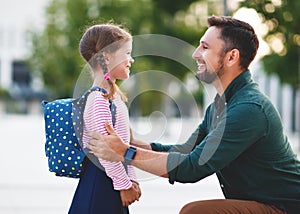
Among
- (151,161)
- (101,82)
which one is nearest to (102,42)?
(101,82)

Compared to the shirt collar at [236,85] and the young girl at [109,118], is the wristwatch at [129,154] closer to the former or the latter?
the young girl at [109,118]

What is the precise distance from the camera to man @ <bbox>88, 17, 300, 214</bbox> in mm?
3359

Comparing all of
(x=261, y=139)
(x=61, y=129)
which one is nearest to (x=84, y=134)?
(x=61, y=129)

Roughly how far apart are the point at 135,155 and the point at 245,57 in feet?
2.67

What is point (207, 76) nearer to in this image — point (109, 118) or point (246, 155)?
point (246, 155)

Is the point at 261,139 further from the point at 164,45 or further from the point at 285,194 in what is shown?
the point at 164,45

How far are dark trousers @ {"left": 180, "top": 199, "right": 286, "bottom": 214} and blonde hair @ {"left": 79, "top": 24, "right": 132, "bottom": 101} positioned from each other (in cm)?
73

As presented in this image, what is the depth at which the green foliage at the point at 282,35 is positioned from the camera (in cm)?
1063

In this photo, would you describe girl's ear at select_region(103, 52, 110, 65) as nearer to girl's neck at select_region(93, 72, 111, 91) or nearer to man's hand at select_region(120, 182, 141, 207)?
girl's neck at select_region(93, 72, 111, 91)

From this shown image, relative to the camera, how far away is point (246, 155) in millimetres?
3537

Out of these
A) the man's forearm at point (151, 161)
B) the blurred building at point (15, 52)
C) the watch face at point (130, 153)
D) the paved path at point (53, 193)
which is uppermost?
the watch face at point (130, 153)

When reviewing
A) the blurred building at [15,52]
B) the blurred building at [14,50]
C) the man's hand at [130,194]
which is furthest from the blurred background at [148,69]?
the blurred building at [14,50]

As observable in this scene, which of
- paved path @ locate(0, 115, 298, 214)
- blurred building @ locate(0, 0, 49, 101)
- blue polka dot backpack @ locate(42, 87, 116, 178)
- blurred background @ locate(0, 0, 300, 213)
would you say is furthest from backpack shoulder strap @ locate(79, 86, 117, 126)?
blurred building @ locate(0, 0, 49, 101)

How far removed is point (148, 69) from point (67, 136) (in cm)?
2000
